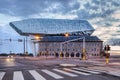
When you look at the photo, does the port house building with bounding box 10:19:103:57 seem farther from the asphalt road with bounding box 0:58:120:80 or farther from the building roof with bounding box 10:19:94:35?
the asphalt road with bounding box 0:58:120:80

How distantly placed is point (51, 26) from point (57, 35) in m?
7.12

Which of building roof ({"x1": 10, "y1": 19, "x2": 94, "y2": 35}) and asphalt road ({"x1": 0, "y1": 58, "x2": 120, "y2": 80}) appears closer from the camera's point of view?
asphalt road ({"x1": 0, "y1": 58, "x2": 120, "y2": 80})

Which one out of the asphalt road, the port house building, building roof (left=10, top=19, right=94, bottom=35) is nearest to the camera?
the asphalt road

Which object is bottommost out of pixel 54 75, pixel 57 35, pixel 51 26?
pixel 54 75

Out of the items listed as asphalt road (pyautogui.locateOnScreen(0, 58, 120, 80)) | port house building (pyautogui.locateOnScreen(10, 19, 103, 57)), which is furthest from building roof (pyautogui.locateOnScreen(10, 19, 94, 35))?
asphalt road (pyautogui.locateOnScreen(0, 58, 120, 80))

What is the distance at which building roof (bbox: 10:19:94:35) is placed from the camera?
151 meters

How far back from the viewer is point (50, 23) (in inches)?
6240

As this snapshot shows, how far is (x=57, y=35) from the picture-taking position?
158 meters

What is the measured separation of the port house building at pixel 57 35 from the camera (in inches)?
5807

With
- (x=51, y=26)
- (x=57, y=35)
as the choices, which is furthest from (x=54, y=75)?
(x=51, y=26)

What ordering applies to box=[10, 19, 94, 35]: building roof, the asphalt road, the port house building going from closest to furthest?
1. the asphalt road
2. the port house building
3. box=[10, 19, 94, 35]: building roof

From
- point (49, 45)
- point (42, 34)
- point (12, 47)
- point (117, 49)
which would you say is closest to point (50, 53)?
point (49, 45)

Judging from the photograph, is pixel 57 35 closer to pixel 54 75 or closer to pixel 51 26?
pixel 51 26

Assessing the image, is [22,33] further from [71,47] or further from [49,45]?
[71,47]
